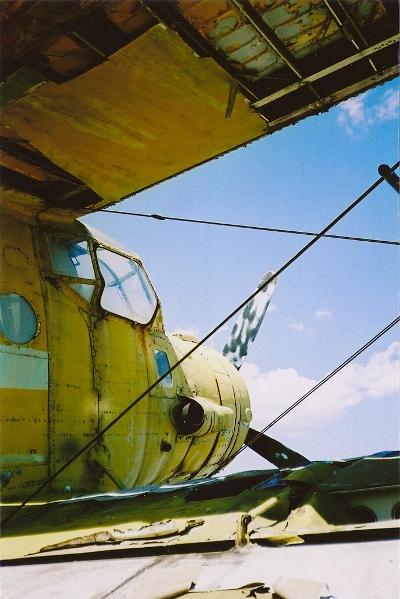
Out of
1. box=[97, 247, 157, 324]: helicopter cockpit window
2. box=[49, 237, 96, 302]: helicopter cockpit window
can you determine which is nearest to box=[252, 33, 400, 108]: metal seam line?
box=[49, 237, 96, 302]: helicopter cockpit window

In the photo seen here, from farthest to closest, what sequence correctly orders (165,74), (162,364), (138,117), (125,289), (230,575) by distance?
(162,364) → (125,289) → (138,117) → (165,74) → (230,575)

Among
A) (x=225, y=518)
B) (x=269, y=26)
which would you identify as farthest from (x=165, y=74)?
(x=225, y=518)

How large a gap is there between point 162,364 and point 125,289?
1.17m

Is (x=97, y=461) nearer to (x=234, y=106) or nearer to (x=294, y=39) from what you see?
(x=234, y=106)

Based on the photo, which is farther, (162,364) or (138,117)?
(162,364)

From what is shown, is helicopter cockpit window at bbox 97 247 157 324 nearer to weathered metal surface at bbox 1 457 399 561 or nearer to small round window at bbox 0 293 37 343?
small round window at bbox 0 293 37 343

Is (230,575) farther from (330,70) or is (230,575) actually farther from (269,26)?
(330,70)

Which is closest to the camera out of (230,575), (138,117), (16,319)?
(230,575)

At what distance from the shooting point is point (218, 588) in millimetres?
1732

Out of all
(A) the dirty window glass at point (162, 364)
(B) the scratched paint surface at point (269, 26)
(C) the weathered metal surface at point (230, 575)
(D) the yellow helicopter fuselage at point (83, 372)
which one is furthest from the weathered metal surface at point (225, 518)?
(B) the scratched paint surface at point (269, 26)

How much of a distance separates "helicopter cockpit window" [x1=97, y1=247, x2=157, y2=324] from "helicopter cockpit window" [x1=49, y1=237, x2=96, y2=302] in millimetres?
231

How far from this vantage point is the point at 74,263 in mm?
5551

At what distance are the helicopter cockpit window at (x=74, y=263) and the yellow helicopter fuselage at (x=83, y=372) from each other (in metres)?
0.01

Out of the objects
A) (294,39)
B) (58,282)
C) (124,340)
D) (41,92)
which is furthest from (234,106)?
(124,340)
